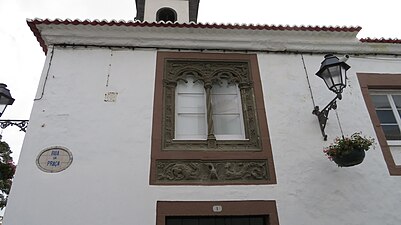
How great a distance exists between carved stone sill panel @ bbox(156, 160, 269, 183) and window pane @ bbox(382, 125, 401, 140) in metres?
2.41

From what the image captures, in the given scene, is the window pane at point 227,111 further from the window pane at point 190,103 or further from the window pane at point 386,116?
the window pane at point 386,116

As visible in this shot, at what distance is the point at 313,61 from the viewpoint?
595 cm

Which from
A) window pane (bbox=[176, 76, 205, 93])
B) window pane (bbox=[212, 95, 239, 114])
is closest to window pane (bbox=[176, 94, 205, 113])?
window pane (bbox=[176, 76, 205, 93])

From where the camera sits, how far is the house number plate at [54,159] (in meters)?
4.53

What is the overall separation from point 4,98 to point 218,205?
135 inches

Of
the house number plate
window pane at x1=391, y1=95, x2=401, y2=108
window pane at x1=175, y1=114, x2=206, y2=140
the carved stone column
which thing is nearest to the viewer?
the house number plate

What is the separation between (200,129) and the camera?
5227mm

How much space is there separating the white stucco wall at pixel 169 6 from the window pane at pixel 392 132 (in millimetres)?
7941

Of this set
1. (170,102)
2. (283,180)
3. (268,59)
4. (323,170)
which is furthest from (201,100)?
(323,170)

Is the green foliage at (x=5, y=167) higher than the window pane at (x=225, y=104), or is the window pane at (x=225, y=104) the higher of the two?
the window pane at (x=225, y=104)

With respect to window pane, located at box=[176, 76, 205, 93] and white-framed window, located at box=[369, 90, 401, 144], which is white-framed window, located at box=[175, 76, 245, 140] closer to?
window pane, located at box=[176, 76, 205, 93]

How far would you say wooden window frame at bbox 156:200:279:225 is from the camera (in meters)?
4.34

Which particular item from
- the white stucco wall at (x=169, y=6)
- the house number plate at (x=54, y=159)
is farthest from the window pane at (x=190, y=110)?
the white stucco wall at (x=169, y=6)

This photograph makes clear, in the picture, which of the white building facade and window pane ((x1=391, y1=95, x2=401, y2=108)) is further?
window pane ((x1=391, y1=95, x2=401, y2=108))
